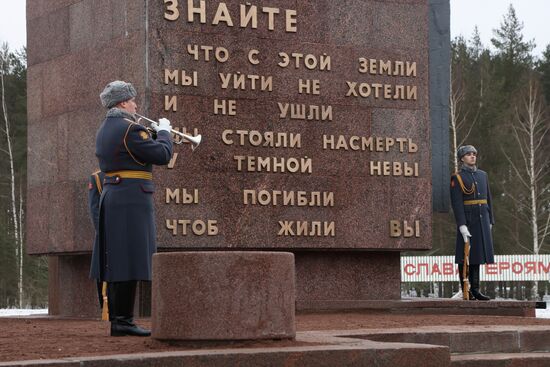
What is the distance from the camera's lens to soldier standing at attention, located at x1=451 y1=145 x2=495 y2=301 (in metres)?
12.5

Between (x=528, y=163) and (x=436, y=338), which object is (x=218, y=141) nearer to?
(x=436, y=338)

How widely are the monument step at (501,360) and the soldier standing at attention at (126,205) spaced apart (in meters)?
2.08

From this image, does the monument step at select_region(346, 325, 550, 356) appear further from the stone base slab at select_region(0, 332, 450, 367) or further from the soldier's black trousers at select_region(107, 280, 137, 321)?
the soldier's black trousers at select_region(107, 280, 137, 321)

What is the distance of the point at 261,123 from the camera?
11.3 m

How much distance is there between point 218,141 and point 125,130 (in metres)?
3.83

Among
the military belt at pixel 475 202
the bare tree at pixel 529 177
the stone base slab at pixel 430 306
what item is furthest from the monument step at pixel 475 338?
the bare tree at pixel 529 177

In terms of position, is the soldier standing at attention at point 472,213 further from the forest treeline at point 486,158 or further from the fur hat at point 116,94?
the forest treeline at point 486,158

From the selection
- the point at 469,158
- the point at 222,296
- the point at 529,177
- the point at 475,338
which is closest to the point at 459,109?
the point at 529,177

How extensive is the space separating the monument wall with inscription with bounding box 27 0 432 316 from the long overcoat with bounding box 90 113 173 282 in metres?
3.37

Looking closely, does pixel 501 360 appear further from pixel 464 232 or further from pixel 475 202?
pixel 475 202

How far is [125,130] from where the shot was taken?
7.32 m

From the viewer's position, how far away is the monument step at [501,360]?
6.87 m

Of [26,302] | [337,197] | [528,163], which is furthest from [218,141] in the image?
[528,163]

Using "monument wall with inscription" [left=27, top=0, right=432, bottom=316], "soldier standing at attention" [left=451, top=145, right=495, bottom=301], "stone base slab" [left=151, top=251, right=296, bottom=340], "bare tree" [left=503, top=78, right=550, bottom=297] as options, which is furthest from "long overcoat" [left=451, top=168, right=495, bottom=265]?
"bare tree" [left=503, top=78, right=550, bottom=297]
